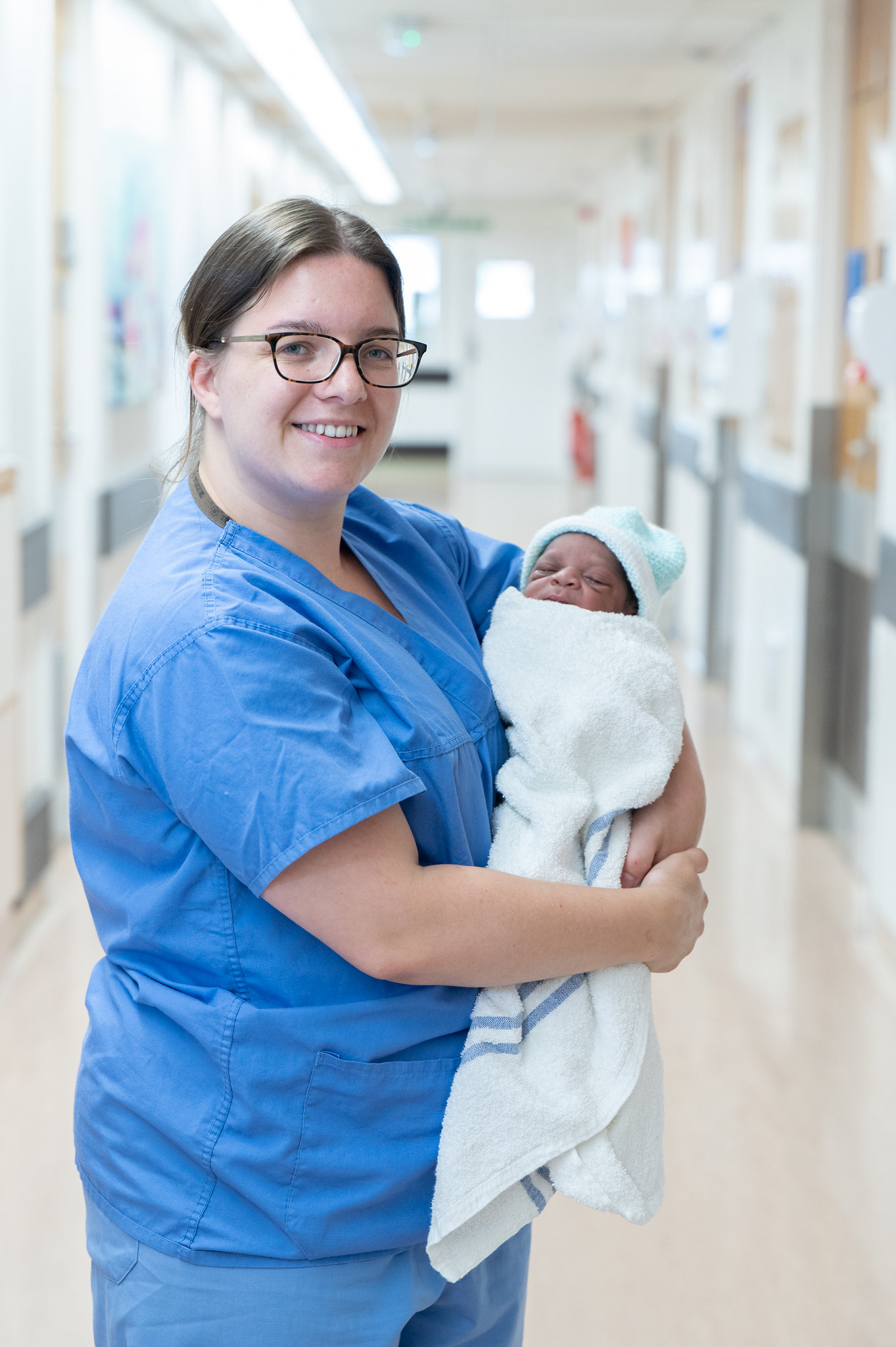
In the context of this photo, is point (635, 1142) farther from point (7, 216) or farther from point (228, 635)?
point (7, 216)

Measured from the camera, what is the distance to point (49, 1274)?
81.4 inches

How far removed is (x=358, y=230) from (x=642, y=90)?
18.0 ft

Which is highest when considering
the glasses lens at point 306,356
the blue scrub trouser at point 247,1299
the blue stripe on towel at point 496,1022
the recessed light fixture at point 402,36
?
the recessed light fixture at point 402,36

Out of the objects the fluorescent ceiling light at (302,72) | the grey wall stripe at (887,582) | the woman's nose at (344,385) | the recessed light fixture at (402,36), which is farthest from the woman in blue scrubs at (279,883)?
the recessed light fixture at (402,36)

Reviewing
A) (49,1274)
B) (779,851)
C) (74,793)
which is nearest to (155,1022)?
(74,793)

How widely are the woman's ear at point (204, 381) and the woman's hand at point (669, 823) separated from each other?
1.76 ft

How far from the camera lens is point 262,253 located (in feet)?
3.42

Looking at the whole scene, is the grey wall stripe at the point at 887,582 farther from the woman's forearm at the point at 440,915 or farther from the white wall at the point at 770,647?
the woman's forearm at the point at 440,915

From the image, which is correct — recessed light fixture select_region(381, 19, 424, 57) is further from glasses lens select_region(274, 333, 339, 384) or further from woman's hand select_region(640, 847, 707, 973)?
woman's hand select_region(640, 847, 707, 973)

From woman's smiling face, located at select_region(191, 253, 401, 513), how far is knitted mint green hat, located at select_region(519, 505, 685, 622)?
35cm

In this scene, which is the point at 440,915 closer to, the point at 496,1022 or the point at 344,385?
the point at 496,1022

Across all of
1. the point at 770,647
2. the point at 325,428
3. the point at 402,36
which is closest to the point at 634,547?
the point at 325,428

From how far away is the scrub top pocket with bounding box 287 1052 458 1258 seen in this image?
1.05m

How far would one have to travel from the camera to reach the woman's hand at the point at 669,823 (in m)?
1.21
